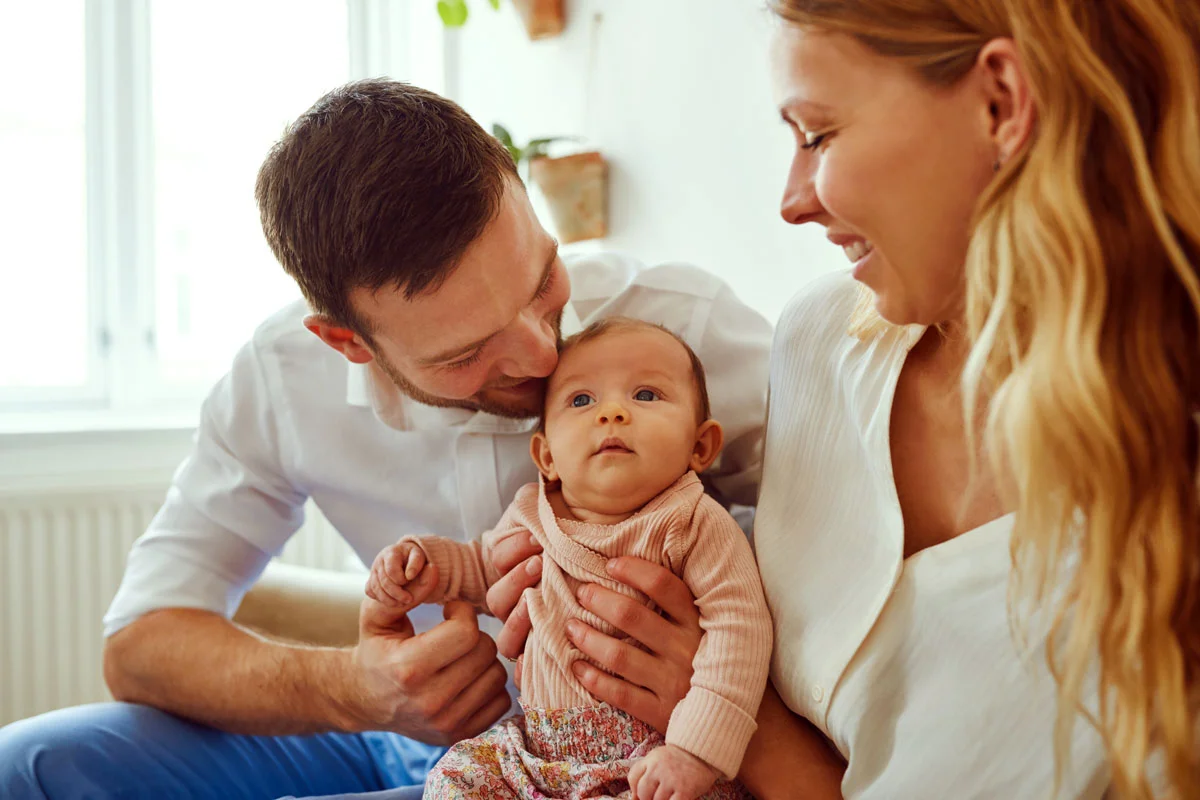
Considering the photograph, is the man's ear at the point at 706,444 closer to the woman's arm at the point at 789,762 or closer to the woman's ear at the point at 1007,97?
the woman's arm at the point at 789,762

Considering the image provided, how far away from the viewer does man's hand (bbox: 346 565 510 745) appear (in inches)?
54.1

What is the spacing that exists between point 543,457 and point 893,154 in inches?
25.6

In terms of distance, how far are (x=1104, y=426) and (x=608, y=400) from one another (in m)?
0.64

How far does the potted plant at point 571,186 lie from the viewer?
9.40ft

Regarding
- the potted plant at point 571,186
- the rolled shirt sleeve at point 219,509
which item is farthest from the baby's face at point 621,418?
the potted plant at point 571,186

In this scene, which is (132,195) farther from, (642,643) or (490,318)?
(642,643)

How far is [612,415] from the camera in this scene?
4.10 feet

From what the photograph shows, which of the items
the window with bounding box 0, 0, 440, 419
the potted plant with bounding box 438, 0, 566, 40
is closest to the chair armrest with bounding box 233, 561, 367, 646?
the window with bounding box 0, 0, 440, 419

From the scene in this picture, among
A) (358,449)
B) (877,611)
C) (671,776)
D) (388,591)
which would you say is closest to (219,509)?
(358,449)

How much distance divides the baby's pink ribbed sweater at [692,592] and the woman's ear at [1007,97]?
0.55 m

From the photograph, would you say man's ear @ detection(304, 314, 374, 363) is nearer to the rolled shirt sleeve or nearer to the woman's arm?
the rolled shirt sleeve

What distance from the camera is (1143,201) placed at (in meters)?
0.78

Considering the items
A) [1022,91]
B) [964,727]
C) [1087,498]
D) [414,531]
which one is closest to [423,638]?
[414,531]

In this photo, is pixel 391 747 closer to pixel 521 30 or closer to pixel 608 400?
pixel 608 400
